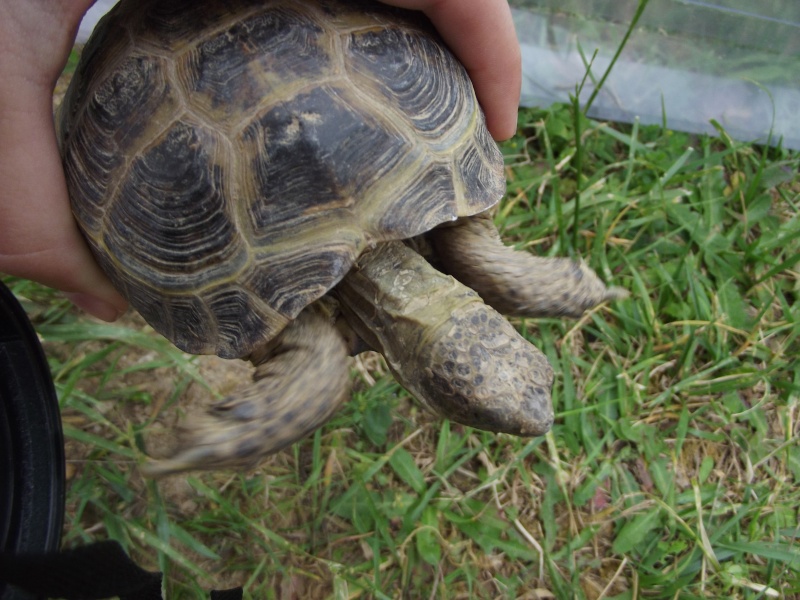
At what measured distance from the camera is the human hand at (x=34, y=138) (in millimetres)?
1658

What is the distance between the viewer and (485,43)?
1880 mm

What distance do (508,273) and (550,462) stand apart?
3.25ft

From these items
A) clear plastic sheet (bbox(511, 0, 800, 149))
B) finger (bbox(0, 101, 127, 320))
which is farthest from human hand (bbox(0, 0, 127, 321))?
clear plastic sheet (bbox(511, 0, 800, 149))

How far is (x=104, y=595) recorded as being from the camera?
150 cm

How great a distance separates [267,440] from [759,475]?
6.79ft

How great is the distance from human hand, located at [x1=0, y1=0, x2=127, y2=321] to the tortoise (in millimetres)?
76

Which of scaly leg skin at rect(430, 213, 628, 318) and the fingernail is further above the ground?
scaly leg skin at rect(430, 213, 628, 318)

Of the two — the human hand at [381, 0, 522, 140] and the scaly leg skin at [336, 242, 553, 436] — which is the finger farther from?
the human hand at [381, 0, 522, 140]

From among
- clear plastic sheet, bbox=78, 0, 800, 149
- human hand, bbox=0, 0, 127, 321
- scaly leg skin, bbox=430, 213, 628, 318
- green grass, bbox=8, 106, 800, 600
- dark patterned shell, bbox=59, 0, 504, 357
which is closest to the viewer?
dark patterned shell, bbox=59, 0, 504, 357

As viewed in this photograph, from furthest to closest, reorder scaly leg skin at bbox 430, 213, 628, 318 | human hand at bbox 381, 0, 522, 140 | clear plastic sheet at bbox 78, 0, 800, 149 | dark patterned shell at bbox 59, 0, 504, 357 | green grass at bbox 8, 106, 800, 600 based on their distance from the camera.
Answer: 1. clear plastic sheet at bbox 78, 0, 800, 149
2. green grass at bbox 8, 106, 800, 600
3. scaly leg skin at bbox 430, 213, 628, 318
4. human hand at bbox 381, 0, 522, 140
5. dark patterned shell at bbox 59, 0, 504, 357

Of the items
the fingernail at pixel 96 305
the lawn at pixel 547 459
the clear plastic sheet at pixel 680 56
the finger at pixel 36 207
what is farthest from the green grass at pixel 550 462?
the clear plastic sheet at pixel 680 56

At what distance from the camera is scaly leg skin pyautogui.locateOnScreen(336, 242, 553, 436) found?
154 cm

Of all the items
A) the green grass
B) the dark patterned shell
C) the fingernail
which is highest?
the dark patterned shell

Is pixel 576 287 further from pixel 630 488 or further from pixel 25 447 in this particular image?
pixel 25 447
